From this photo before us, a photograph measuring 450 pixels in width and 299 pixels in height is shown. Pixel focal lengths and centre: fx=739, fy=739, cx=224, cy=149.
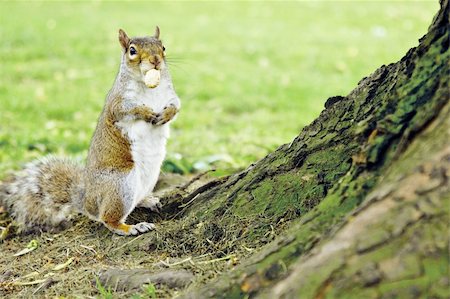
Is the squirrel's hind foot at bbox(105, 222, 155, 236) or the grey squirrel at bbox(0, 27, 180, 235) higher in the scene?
the grey squirrel at bbox(0, 27, 180, 235)

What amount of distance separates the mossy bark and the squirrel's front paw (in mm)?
427

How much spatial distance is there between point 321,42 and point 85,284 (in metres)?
8.45

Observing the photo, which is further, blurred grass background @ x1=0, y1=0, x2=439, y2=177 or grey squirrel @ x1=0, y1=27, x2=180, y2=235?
blurred grass background @ x1=0, y1=0, x2=439, y2=177

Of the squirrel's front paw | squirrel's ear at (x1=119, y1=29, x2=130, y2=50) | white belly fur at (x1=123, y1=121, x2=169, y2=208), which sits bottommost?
white belly fur at (x1=123, y1=121, x2=169, y2=208)

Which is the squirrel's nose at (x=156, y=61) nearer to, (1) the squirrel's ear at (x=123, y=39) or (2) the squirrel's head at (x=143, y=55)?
(2) the squirrel's head at (x=143, y=55)

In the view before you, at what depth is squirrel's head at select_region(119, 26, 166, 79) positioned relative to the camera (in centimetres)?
307

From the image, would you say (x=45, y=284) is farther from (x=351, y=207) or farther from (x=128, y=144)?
(x=351, y=207)

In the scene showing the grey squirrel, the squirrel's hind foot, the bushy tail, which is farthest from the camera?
the bushy tail

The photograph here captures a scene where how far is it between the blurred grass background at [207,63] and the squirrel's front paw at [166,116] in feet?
0.76

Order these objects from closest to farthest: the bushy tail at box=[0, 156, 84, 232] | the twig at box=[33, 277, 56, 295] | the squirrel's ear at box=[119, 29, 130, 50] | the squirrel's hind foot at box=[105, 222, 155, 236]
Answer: the twig at box=[33, 277, 56, 295], the squirrel's hind foot at box=[105, 222, 155, 236], the squirrel's ear at box=[119, 29, 130, 50], the bushy tail at box=[0, 156, 84, 232]

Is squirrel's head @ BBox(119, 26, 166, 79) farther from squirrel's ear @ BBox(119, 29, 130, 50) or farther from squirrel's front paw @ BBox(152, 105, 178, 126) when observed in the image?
squirrel's front paw @ BBox(152, 105, 178, 126)

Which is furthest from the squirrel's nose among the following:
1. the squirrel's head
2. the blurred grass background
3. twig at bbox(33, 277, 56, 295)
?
twig at bbox(33, 277, 56, 295)

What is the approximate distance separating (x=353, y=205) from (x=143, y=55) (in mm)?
1399

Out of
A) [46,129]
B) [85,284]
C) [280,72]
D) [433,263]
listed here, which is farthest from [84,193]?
[280,72]
